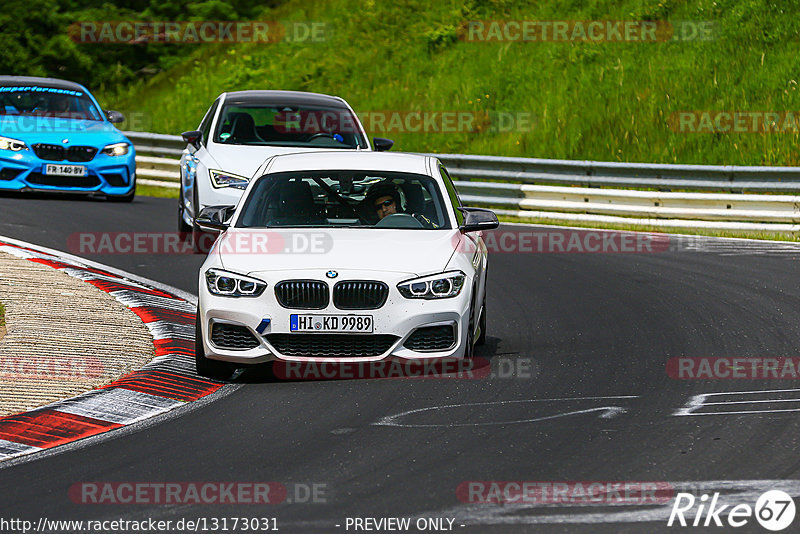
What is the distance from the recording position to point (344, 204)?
10000mm

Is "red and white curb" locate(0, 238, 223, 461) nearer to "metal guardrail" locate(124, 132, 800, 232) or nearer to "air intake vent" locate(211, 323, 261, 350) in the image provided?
"air intake vent" locate(211, 323, 261, 350)

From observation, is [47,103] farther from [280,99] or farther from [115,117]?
[280,99]

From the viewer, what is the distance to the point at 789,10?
27.7 m

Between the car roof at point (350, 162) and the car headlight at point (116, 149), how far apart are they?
9.58 m

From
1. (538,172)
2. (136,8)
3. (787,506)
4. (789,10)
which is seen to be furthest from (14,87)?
(136,8)

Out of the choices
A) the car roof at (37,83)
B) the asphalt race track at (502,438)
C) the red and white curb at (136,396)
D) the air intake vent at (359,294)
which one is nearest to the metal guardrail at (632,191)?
the car roof at (37,83)

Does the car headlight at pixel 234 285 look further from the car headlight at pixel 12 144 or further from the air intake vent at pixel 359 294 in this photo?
the car headlight at pixel 12 144

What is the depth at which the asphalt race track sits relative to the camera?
231 inches

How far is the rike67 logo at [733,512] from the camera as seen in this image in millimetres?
5586

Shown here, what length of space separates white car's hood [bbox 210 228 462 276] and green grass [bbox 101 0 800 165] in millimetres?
14778

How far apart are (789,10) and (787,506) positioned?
23.6 m

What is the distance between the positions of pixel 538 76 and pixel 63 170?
1224 centimetres

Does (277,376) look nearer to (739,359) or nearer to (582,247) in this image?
(739,359)

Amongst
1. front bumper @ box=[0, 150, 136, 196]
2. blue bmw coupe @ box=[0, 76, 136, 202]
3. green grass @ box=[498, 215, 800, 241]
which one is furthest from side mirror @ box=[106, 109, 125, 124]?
green grass @ box=[498, 215, 800, 241]
